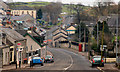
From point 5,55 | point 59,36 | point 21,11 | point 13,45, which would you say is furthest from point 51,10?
point 5,55

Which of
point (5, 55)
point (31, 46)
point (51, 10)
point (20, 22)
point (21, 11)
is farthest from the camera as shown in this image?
point (51, 10)

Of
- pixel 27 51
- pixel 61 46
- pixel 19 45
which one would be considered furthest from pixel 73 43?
pixel 19 45

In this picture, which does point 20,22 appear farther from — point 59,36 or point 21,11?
point 59,36

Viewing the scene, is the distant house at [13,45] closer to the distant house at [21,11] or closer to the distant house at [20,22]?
the distant house at [21,11]

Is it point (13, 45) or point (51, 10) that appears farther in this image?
→ point (51, 10)

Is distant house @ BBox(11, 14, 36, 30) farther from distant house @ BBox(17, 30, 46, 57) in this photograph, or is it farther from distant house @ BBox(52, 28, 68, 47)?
distant house @ BBox(52, 28, 68, 47)

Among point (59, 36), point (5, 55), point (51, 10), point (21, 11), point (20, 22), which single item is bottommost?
point (5, 55)

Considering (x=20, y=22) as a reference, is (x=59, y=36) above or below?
below

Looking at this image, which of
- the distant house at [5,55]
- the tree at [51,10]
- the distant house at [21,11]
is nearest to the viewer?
the distant house at [5,55]

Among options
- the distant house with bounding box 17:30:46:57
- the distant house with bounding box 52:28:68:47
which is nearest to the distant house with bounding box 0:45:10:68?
the distant house with bounding box 17:30:46:57

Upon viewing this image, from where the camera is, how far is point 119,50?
192 ft

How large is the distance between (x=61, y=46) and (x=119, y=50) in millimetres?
48457

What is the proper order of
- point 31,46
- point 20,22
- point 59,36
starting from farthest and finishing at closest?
point 59,36 < point 20,22 < point 31,46

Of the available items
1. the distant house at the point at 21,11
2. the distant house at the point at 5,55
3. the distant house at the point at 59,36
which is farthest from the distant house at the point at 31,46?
the distant house at the point at 59,36
